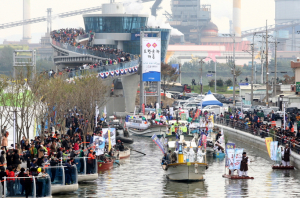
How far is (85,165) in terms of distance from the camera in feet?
102

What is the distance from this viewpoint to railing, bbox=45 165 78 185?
26.4 m

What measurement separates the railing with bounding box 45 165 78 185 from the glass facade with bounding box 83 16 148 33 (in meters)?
92.6

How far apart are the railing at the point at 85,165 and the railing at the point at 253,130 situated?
1351 cm

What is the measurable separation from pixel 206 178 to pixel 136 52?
89668mm

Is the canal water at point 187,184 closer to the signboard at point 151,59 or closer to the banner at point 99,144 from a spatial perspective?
the banner at point 99,144

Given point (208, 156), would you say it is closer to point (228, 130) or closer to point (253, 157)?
point (253, 157)

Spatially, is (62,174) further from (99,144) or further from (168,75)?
(168,75)

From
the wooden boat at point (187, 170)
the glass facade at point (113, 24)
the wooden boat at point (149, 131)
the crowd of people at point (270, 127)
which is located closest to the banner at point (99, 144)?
the wooden boat at point (187, 170)

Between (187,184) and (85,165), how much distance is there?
5.64m

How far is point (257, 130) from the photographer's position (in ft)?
165

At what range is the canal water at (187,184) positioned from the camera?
97.0 feet

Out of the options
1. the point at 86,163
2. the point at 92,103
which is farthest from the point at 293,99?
the point at 86,163

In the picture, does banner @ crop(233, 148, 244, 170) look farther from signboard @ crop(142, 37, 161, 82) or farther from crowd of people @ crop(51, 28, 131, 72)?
signboard @ crop(142, 37, 161, 82)

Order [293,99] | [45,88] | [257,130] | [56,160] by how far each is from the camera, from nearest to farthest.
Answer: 1. [56,160]
2. [45,88]
3. [257,130]
4. [293,99]
